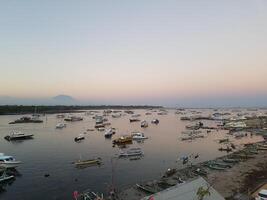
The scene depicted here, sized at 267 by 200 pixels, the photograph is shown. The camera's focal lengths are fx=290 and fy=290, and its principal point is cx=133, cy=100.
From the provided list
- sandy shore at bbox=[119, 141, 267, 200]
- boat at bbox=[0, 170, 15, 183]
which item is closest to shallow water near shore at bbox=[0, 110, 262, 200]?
boat at bbox=[0, 170, 15, 183]

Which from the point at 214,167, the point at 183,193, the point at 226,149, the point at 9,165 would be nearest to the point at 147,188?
the point at 214,167

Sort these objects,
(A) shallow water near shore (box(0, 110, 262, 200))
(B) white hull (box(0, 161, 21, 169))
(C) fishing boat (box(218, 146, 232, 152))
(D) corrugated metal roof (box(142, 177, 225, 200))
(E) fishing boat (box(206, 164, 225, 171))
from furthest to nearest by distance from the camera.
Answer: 1. (C) fishing boat (box(218, 146, 232, 152))
2. (B) white hull (box(0, 161, 21, 169))
3. (E) fishing boat (box(206, 164, 225, 171))
4. (A) shallow water near shore (box(0, 110, 262, 200))
5. (D) corrugated metal roof (box(142, 177, 225, 200))

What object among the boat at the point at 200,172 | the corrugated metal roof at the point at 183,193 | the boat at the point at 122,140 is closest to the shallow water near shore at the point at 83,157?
the boat at the point at 122,140

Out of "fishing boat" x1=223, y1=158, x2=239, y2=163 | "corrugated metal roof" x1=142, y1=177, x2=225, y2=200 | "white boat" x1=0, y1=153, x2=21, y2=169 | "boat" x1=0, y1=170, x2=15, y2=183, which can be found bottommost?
"boat" x1=0, y1=170, x2=15, y2=183

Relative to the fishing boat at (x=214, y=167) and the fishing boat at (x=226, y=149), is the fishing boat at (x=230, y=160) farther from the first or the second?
the fishing boat at (x=226, y=149)

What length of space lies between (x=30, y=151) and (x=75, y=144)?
11.1 m

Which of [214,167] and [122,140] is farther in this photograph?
[122,140]

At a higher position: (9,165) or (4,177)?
(9,165)

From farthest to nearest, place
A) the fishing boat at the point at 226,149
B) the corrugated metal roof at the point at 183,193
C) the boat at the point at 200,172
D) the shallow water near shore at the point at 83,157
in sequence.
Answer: the fishing boat at the point at 226,149, the boat at the point at 200,172, the shallow water near shore at the point at 83,157, the corrugated metal roof at the point at 183,193

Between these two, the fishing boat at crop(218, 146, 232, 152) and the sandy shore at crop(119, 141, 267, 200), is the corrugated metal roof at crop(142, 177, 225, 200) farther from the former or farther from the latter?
the fishing boat at crop(218, 146, 232, 152)

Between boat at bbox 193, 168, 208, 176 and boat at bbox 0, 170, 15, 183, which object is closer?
boat at bbox 0, 170, 15, 183

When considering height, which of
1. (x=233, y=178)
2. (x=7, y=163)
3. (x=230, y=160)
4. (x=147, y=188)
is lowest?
(x=147, y=188)

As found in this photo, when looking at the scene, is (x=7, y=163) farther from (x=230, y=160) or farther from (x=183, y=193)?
(x=230, y=160)

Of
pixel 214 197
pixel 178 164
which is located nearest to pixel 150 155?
pixel 178 164
